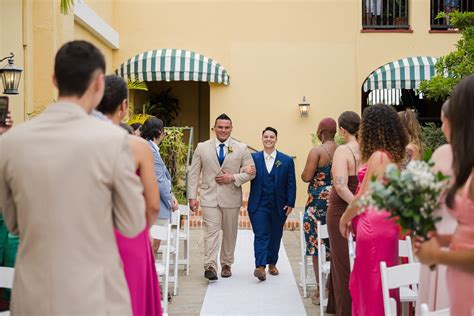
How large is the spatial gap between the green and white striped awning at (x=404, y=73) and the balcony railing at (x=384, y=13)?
4.06 ft

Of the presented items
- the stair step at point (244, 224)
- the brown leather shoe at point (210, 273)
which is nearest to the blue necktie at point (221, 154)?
the brown leather shoe at point (210, 273)

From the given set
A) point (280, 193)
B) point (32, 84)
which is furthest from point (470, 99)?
point (32, 84)

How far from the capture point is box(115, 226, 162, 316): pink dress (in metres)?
3.98

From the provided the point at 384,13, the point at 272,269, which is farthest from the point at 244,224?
the point at 384,13

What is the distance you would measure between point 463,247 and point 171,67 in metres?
15.2

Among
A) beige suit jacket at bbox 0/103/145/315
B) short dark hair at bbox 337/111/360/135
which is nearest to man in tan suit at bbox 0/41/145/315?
beige suit jacket at bbox 0/103/145/315

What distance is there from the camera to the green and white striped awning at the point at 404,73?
1769cm

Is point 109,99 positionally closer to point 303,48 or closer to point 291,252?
point 291,252

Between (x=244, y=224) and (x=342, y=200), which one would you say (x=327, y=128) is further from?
(x=244, y=224)

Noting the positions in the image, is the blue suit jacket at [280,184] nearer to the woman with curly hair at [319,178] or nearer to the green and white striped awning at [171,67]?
the woman with curly hair at [319,178]

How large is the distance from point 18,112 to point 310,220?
589cm

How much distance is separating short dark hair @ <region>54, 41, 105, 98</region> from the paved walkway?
497cm

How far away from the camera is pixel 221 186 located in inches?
364

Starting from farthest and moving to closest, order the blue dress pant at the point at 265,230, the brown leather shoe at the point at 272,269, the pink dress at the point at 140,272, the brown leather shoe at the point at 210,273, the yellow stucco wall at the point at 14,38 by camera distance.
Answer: the yellow stucco wall at the point at 14,38, the brown leather shoe at the point at 272,269, the blue dress pant at the point at 265,230, the brown leather shoe at the point at 210,273, the pink dress at the point at 140,272
